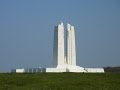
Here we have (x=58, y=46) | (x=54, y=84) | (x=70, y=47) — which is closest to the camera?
(x=54, y=84)

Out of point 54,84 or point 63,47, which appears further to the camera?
point 63,47

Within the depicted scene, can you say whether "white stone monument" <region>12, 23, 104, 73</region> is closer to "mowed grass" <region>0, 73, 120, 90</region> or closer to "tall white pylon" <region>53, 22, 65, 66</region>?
"tall white pylon" <region>53, 22, 65, 66</region>

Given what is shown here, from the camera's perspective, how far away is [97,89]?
14.8 m

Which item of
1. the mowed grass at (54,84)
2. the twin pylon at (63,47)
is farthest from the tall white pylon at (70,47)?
→ the mowed grass at (54,84)

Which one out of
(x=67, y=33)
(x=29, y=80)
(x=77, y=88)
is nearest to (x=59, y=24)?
(x=67, y=33)

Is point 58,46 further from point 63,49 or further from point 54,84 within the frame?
point 54,84

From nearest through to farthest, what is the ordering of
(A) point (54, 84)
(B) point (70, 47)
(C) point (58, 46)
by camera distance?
(A) point (54, 84), (C) point (58, 46), (B) point (70, 47)

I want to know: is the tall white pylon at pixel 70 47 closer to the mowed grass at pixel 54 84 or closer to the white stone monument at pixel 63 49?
the white stone monument at pixel 63 49

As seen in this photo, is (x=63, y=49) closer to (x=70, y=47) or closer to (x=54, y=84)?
(x=70, y=47)

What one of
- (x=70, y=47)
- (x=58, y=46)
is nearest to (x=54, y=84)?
(x=58, y=46)

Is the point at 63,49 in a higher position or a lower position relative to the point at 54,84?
higher

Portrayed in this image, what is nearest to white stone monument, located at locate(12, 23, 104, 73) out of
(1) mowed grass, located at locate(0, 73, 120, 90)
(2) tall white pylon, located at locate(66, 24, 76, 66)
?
(2) tall white pylon, located at locate(66, 24, 76, 66)

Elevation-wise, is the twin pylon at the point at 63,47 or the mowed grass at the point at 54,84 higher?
the twin pylon at the point at 63,47

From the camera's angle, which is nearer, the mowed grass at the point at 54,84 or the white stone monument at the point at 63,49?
the mowed grass at the point at 54,84
